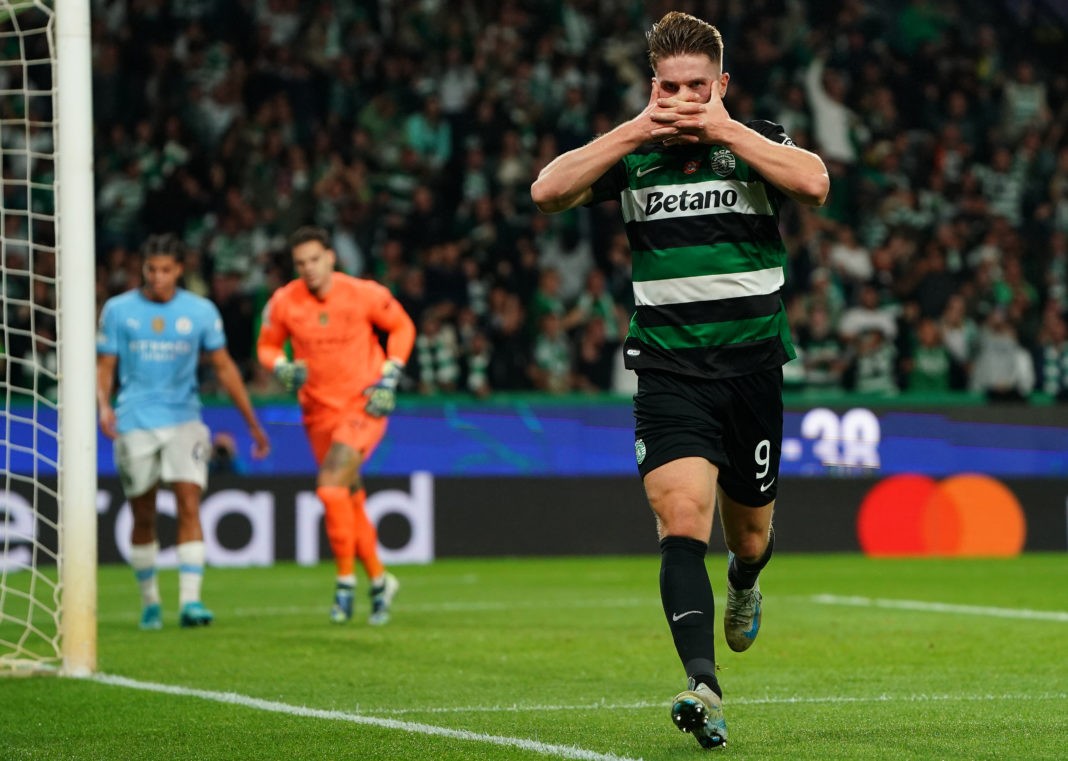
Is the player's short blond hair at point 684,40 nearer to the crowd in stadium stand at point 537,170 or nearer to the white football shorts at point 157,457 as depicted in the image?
the white football shorts at point 157,457

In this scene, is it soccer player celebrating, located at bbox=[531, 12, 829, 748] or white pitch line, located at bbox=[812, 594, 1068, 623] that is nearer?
soccer player celebrating, located at bbox=[531, 12, 829, 748]

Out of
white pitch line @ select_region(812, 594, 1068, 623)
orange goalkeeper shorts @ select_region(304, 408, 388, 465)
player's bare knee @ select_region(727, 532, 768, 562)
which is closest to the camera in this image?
player's bare knee @ select_region(727, 532, 768, 562)

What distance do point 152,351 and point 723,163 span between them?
6.11 metres

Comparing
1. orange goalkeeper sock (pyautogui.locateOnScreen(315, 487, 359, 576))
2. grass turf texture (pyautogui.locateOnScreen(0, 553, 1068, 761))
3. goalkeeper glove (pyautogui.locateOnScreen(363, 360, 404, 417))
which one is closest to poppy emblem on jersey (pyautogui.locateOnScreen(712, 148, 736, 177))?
grass turf texture (pyautogui.locateOnScreen(0, 553, 1068, 761))

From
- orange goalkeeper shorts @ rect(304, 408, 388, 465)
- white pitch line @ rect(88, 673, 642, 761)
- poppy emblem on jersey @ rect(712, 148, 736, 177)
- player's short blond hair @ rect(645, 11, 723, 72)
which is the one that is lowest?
white pitch line @ rect(88, 673, 642, 761)

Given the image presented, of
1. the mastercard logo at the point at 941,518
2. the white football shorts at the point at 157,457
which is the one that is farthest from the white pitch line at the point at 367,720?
the mastercard logo at the point at 941,518

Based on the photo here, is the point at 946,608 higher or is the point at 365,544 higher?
the point at 365,544

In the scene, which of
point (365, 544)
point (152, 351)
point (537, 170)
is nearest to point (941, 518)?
point (537, 170)

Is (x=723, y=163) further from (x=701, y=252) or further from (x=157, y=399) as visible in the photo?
(x=157, y=399)

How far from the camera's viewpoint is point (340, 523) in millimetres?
10664

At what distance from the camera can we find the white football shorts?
1090cm

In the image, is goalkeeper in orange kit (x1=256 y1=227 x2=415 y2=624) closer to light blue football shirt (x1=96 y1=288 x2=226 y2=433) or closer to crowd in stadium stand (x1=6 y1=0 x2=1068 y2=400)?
light blue football shirt (x1=96 y1=288 x2=226 y2=433)

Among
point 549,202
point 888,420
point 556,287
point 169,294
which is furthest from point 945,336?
point 549,202

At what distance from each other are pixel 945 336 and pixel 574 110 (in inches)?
193
